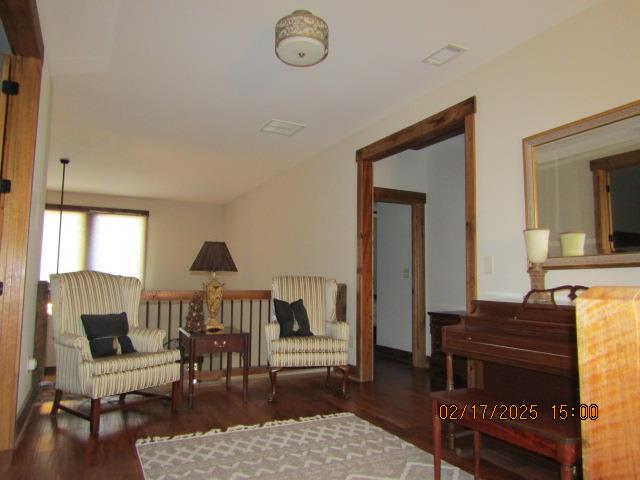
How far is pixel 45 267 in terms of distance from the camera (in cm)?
774

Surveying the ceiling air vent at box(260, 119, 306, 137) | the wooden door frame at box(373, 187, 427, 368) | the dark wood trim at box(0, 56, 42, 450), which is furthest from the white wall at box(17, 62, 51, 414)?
the wooden door frame at box(373, 187, 427, 368)

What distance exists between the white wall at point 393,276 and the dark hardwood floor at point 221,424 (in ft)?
4.18

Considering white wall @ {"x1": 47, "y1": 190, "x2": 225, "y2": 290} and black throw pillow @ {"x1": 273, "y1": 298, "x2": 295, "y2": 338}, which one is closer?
black throw pillow @ {"x1": 273, "y1": 298, "x2": 295, "y2": 338}

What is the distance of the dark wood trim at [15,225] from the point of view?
248cm

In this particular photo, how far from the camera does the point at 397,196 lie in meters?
5.21

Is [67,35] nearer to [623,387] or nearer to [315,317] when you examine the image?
[315,317]

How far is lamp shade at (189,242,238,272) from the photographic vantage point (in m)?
3.80

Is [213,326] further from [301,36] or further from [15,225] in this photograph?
[301,36]

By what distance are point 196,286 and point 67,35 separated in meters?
6.33

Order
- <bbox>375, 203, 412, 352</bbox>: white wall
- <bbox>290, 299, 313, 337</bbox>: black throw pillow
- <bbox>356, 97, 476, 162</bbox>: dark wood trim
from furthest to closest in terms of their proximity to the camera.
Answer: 1. <bbox>375, 203, 412, 352</bbox>: white wall
2. <bbox>290, 299, 313, 337</bbox>: black throw pillow
3. <bbox>356, 97, 476, 162</bbox>: dark wood trim

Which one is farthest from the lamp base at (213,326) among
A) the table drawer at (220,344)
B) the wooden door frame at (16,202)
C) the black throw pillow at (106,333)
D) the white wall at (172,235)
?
the white wall at (172,235)

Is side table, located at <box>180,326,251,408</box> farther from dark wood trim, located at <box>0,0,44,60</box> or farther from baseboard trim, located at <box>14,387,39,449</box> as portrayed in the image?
dark wood trim, located at <box>0,0,44,60</box>

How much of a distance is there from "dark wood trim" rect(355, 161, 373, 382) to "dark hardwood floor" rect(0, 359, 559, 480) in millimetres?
273

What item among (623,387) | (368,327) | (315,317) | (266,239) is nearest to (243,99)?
(315,317)
